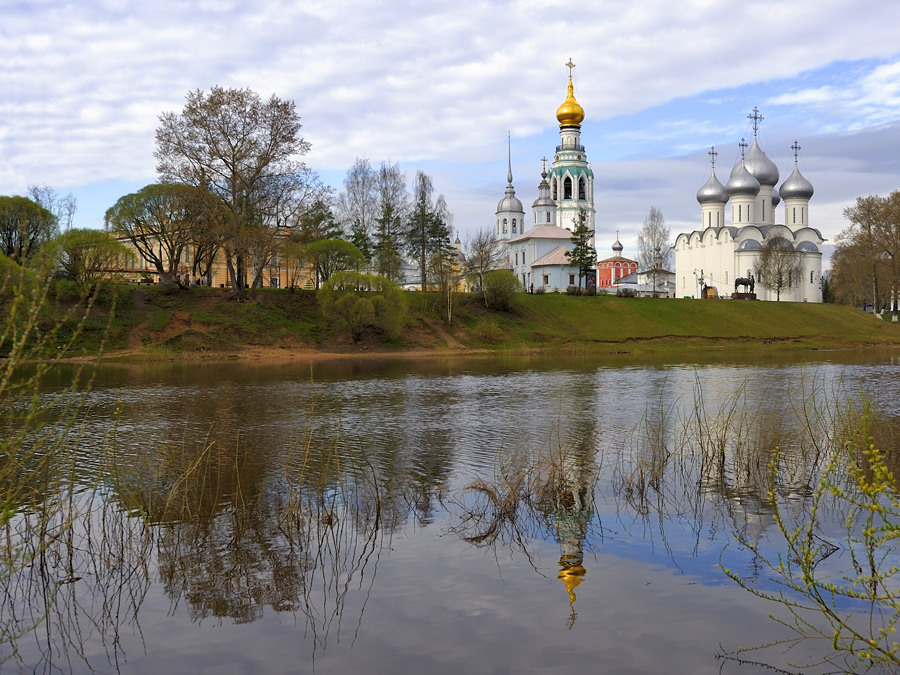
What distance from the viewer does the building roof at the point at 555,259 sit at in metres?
82.6

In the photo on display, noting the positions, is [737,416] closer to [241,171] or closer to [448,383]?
[448,383]

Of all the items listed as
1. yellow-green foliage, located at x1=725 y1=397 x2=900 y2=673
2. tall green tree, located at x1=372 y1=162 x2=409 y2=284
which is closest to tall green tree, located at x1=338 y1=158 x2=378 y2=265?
tall green tree, located at x1=372 y1=162 x2=409 y2=284

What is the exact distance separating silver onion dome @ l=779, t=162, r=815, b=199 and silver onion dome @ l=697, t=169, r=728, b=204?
21.0 feet

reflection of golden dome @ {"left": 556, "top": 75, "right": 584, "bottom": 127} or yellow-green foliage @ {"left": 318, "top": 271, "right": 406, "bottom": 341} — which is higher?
reflection of golden dome @ {"left": 556, "top": 75, "right": 584, "bottom": 127}

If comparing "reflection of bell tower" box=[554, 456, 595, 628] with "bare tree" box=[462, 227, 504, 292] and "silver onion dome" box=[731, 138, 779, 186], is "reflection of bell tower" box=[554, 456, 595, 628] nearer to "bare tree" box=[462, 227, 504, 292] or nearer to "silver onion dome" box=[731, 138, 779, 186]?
"bare tree" box=[462, 227, 504, 292]

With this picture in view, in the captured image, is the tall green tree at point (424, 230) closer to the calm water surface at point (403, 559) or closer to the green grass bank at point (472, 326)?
the green grass bank at point (472, 326)

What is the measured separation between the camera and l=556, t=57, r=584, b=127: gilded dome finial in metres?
87.9

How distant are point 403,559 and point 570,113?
85.7m

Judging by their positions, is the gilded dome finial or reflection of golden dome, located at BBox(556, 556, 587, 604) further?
the gilded dome finial

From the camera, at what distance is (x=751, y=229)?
8144cm

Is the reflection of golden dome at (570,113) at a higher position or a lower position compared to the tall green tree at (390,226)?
higher

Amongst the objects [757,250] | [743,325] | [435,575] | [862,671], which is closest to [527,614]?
[435,575]

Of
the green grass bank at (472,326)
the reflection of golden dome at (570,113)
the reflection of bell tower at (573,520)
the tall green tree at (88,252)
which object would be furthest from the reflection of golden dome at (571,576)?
the reflection of golden dome at (570,113)

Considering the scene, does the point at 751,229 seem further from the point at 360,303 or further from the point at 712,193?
the point at 360,303
